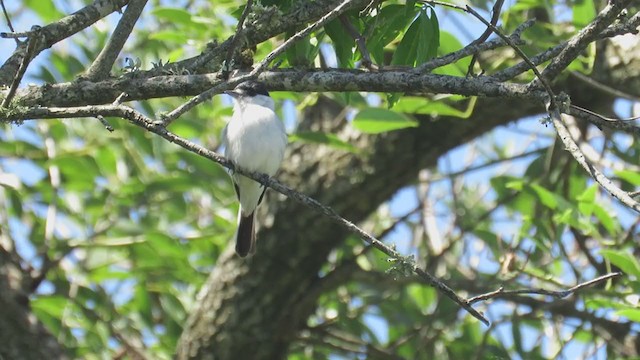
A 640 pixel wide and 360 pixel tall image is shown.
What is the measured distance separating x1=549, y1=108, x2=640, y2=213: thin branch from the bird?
7.75 ft

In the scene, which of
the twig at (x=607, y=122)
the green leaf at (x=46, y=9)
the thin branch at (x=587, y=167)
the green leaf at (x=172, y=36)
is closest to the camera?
the thin branch at (x=587, y=167)

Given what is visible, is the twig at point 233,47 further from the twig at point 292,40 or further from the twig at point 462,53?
the twig at point 462,53

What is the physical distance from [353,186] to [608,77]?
1.32m

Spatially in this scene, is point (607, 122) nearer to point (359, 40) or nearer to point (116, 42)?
point (359, 40)

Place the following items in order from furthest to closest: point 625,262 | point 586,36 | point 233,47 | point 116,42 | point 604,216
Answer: point 604,216 → point 625,262 → point 116,42 → point 233,47 → point 586,36

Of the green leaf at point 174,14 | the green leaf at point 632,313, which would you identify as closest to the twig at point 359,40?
the green leaf at point 632,313

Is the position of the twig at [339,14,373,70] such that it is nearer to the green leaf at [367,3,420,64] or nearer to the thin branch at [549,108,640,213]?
the green leaf at [367,3,420,64]

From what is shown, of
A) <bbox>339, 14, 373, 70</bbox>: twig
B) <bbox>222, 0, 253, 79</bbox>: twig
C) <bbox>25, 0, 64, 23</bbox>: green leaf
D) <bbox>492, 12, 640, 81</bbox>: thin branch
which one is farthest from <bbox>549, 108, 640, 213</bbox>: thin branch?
<bbox>25, 0, 64, 23</bbox>: green leaf

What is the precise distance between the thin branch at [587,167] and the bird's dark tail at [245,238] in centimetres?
250

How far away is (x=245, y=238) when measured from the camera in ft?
Result: 15.4

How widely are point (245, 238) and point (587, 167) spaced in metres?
2.66

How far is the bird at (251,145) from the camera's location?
15.1 ft

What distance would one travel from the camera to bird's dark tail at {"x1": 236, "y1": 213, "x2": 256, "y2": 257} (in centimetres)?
464

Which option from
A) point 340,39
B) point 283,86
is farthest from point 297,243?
point 283,86
